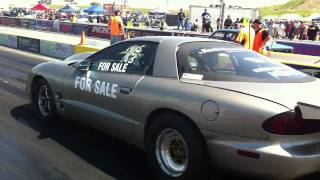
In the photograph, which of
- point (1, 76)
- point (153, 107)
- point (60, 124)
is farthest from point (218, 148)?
point (1, 76)

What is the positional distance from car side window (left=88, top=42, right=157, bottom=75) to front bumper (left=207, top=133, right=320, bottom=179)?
1.38 metres

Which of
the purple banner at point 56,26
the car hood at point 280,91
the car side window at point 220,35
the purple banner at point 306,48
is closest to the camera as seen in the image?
the car hood at point 280,91

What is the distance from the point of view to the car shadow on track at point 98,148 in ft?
15.9

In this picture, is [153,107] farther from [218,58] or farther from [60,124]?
[60,124]

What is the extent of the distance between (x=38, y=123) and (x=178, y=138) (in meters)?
3.06

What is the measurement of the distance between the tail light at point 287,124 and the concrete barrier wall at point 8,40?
19.2 meters

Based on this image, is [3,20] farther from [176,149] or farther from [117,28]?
[176,149]

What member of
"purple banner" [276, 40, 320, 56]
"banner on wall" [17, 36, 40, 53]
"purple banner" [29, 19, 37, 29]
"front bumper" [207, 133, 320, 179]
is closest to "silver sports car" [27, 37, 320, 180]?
"front bumper" [207, 133, 320, 179]

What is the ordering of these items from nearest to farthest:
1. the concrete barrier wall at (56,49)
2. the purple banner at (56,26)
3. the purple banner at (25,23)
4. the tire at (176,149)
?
1. the tire at (176,149)
2. the concrete barrier wall at (56,49)
3. the purple banner at (56,26)
4. the purple banner at (25,23)

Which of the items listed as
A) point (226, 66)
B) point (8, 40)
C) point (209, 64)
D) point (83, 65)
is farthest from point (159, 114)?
point (8, 40)

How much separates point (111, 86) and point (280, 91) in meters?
1.99

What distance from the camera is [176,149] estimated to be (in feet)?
14.4

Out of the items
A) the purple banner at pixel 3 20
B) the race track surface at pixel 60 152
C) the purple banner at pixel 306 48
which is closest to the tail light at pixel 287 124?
the race track surface at pixel 60 152

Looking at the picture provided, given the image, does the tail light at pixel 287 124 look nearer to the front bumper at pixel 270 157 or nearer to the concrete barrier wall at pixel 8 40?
the front bumper at pixel 270 157
